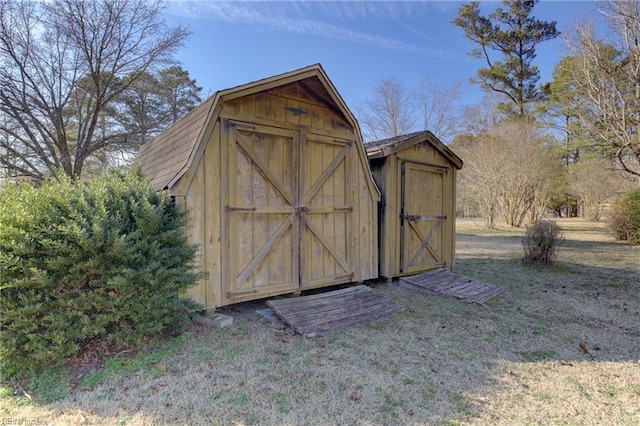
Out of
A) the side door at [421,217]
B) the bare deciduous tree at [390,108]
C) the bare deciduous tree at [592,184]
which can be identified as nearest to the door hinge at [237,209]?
the side door at [421,217]

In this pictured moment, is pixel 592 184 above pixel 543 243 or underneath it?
above

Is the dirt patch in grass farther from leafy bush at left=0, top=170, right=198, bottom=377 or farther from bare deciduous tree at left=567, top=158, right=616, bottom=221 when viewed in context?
bare deciduous tree at left=567, top=158, right=616, bottom=221

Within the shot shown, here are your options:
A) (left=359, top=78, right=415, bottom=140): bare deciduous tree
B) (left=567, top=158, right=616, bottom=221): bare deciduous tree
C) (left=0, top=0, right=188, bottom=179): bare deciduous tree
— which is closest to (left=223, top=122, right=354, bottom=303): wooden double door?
(left=0, top=0, right=188, bottom=179): bare deciduous tree

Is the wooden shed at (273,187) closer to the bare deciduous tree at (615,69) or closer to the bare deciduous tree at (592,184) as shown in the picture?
the bare deciduous tree at (615,69)

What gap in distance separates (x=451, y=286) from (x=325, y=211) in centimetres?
275

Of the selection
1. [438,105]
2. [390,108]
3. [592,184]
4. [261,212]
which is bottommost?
[261,212]

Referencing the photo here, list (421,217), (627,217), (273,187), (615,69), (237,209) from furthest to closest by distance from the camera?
(615,69)
(627,217)
(421,217)
(273,187)
(237,209)

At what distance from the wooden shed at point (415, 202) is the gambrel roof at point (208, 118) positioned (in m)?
0.54

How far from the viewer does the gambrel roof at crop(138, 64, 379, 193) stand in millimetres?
4078

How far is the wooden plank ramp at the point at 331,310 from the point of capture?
13.1 feet

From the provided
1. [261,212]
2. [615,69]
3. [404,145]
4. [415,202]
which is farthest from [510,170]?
[261,212]

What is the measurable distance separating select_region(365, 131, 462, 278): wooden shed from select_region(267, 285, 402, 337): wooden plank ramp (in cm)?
134

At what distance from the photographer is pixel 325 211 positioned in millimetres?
5242

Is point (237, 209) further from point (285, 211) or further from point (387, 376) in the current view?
point (387, 376)
